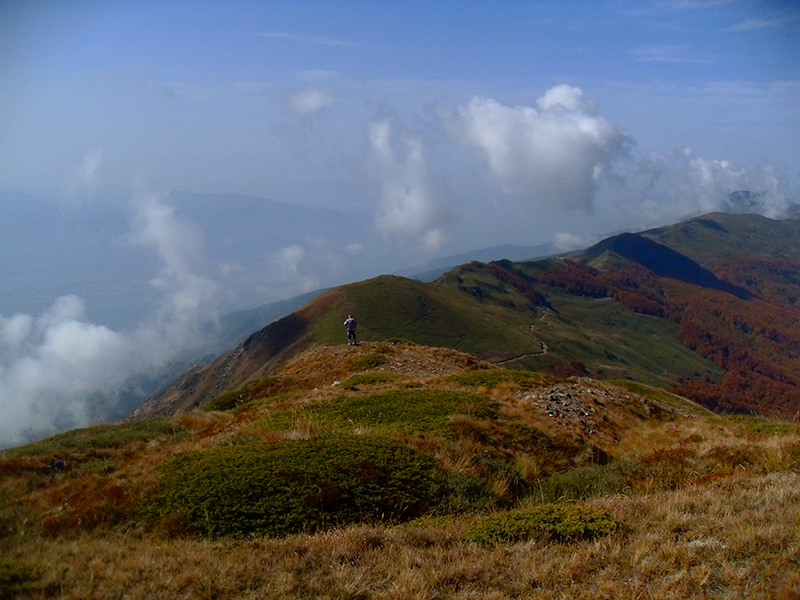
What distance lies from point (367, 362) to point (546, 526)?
19.8 meters

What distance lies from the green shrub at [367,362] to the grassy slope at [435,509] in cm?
891

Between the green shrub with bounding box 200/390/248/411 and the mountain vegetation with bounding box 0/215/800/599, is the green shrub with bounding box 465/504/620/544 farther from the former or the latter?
the green shrub with bounding box 200/390/248/411

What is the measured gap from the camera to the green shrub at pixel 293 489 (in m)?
7.89

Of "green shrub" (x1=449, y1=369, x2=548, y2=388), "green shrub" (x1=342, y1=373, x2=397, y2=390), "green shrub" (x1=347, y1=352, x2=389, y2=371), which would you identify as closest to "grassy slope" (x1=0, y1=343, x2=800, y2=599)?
"green shrub" (x1=449, y1=369, x2=548, y2=388)

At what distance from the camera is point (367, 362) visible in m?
26.4

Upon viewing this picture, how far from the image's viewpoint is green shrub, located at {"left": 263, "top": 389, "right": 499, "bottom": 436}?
1295cm

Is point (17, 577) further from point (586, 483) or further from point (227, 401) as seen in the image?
point (227, 401)

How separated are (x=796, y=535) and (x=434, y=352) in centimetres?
2389

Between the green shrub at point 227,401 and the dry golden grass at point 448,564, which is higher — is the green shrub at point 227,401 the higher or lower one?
the higher one

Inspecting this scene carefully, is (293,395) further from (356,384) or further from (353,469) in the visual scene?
(353,469)

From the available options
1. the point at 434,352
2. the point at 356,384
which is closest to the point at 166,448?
the point at 356,384

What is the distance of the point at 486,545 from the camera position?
6555 mm

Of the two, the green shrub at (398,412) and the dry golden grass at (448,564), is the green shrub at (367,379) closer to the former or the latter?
the green shrub at (398,412)

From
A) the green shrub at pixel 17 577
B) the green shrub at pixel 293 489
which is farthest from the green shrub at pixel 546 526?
the green shrub at pixel 17 577
